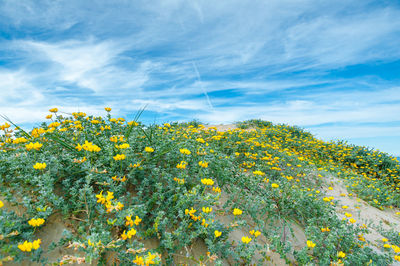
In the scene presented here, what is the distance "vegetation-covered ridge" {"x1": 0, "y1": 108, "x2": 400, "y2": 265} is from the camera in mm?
2424

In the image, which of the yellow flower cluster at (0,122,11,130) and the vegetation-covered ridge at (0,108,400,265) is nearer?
the vegetation-covered ridge at (0,108,400,265)

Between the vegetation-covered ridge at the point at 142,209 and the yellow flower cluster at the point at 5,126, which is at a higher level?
the yellow flower cluster at the point at 5,126

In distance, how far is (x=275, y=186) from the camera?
4.47m

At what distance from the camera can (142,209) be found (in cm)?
272

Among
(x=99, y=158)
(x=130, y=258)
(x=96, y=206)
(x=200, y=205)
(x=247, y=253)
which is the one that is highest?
(x=99, y=158)

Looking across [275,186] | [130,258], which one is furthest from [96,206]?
[275,186]

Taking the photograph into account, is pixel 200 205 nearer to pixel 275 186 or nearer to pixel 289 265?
pixel 289 265

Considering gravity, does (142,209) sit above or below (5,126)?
below

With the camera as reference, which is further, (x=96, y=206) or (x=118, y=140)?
(x=118, y=140)

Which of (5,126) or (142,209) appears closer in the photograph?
(142,209)

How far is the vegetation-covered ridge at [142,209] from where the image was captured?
2.42 meters

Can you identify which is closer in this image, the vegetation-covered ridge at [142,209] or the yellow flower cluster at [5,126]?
the vegetation-covered ridge at [142,209]

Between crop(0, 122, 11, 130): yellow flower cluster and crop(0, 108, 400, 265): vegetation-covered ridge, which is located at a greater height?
crop(0, 122, 11, 130): yellow flower cluster

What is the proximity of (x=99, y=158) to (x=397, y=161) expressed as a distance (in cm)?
1822
